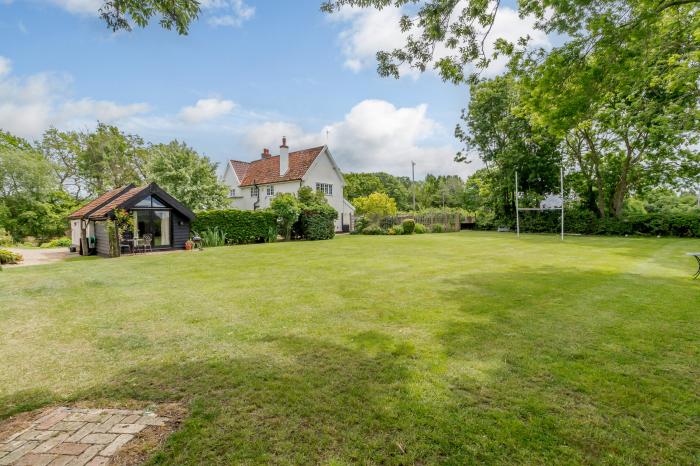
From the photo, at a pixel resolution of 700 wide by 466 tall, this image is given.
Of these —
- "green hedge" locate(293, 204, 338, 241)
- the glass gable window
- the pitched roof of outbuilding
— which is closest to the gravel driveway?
the pitched roof of outbuilding

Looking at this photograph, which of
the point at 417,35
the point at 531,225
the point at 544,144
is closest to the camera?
the point at 417,35

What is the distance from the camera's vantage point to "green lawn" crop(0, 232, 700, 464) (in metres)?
2.59

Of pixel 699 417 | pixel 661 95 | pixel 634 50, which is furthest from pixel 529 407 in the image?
pixel 661 95

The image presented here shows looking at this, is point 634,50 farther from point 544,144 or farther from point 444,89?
point 544,144

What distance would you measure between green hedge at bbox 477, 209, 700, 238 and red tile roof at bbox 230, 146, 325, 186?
19.6m

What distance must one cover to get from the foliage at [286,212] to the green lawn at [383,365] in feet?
48.4

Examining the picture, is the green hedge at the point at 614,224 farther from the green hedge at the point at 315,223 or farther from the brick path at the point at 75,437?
the brick path at the point at 75,437

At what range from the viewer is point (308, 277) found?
920 cm

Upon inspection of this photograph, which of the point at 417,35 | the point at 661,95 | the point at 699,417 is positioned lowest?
the point at 699,417

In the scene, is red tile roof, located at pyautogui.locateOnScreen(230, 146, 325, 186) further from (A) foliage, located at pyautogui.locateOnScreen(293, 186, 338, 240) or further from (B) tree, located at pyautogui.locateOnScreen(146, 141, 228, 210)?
A: (A) foliage, located at pyautogui.locateOnScreen(293, 186, 338, 240)

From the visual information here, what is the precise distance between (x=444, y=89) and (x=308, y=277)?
5.60m

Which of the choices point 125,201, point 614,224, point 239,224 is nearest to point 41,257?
point 125,201

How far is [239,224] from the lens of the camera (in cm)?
2103

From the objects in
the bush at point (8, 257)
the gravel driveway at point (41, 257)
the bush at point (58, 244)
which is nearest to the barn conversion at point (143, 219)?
the gravel driveway at point (41, 257)
